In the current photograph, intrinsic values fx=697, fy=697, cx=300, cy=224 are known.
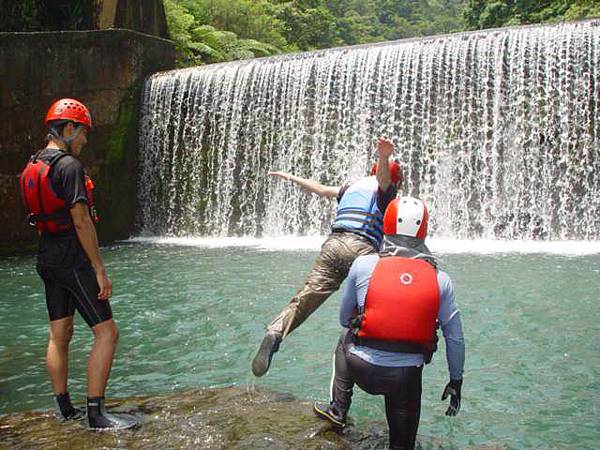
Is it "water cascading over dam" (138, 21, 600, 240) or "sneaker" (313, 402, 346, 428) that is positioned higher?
"water cascading over dam" (138, 21, 600, 240)

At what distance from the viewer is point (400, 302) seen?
2893 mm

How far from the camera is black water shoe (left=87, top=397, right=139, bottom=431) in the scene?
3666mm

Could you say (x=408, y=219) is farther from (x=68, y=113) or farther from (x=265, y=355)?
(x=68, y=113)

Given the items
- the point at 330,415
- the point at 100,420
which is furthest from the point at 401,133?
the point at 100,420

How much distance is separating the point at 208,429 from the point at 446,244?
8975 millimetres

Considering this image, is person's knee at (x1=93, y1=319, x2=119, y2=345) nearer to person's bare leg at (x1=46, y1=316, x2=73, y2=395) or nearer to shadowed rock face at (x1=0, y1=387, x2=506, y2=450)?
person's bare leg at (x1=46, y1=316, x2=73, y2=395)

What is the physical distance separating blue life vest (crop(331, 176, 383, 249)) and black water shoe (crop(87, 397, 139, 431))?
1.65 meters

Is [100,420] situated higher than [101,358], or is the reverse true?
[101,358]

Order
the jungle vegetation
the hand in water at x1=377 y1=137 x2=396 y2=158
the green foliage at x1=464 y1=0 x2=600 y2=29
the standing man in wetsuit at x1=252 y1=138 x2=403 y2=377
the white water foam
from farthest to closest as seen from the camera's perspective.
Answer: the green foliage at x1=464 y1=0 x2=600 y2=29 < the jungle vegetation < the white water foam < the standing man in wetsuit at x1=252 y1=138 x2=403 y2=377 < the hand in water at x1=377 y1=137 x2=396 y2=158

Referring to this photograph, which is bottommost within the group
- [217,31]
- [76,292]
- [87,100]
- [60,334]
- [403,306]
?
[60,334]

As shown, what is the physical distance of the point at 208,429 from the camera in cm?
368

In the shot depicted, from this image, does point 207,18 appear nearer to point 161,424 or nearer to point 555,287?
point 555,287

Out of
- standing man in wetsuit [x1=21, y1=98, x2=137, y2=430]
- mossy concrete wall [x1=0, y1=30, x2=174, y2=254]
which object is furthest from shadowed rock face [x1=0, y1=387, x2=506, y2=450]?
mossy concrete wall [x1=0, y1=30, x2=174, y2=254]

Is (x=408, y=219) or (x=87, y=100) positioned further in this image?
(x=87, y=100)
